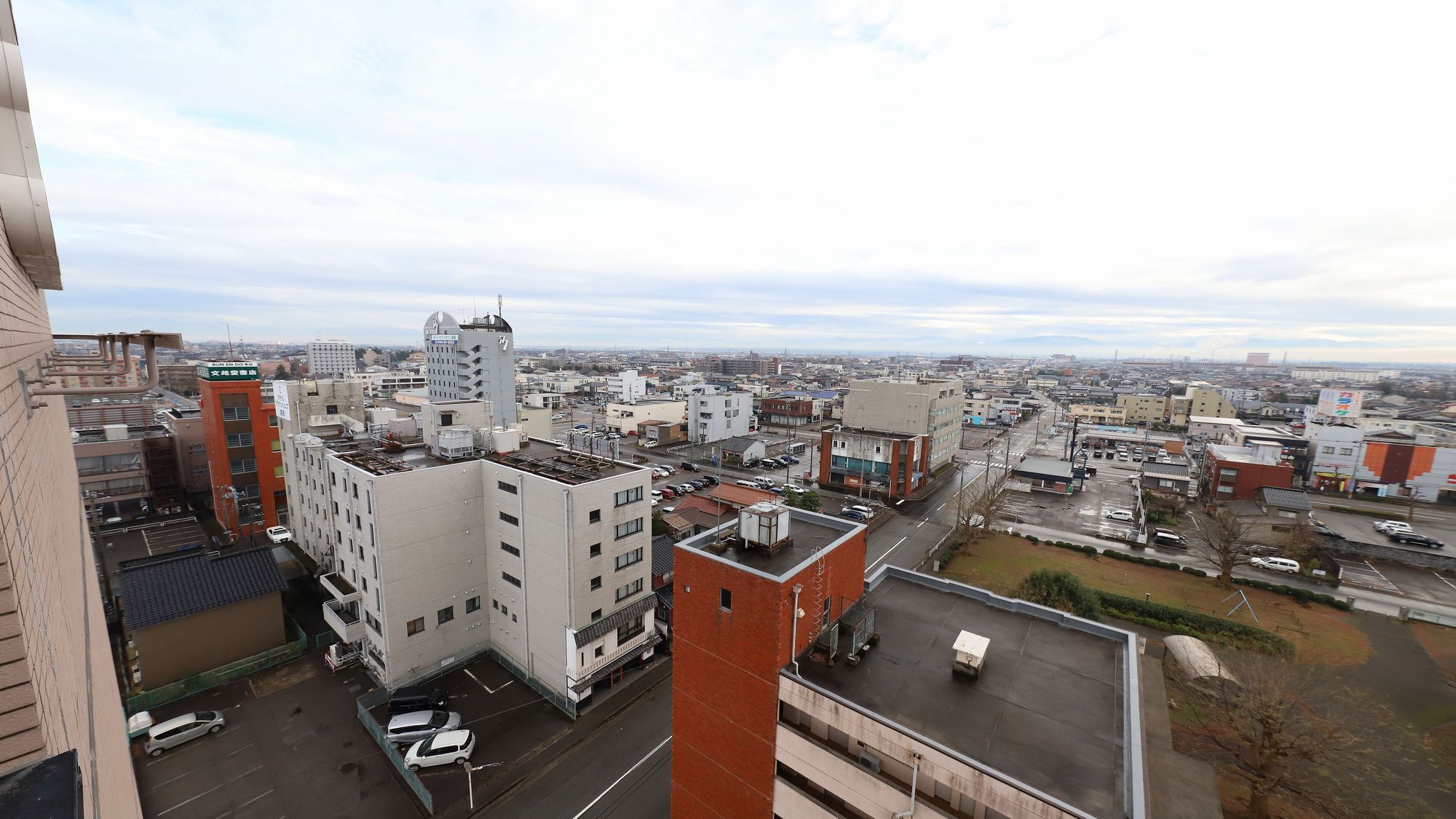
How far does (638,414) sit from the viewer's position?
300ft

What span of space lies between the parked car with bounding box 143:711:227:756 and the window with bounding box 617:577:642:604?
1911 centimetres

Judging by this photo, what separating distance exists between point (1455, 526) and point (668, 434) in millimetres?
90529

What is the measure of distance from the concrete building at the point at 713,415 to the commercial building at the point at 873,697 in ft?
210

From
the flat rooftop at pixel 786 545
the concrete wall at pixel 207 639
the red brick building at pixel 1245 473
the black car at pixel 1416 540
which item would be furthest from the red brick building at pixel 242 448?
the black car at pixel 1416 540

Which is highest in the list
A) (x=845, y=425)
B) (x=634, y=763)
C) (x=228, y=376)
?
(x=228, y=376)

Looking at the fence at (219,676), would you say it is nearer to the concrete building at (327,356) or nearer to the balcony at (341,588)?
the balcony at (341,588)

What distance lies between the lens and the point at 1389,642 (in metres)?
32.7

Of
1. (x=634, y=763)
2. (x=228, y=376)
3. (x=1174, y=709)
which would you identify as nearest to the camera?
(x=634, y=763)

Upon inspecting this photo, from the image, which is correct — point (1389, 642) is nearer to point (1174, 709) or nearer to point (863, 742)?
point (1174, 709)

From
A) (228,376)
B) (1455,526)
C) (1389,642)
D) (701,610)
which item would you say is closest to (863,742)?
(701,610)

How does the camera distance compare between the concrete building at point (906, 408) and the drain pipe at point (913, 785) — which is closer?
the drain pipe at point (913, 785)

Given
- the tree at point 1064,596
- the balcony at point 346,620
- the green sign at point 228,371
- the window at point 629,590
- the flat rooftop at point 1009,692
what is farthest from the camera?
the green sign at point 228,371

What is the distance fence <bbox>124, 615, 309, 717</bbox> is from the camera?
25.9 metres

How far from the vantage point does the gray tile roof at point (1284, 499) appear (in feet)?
175
